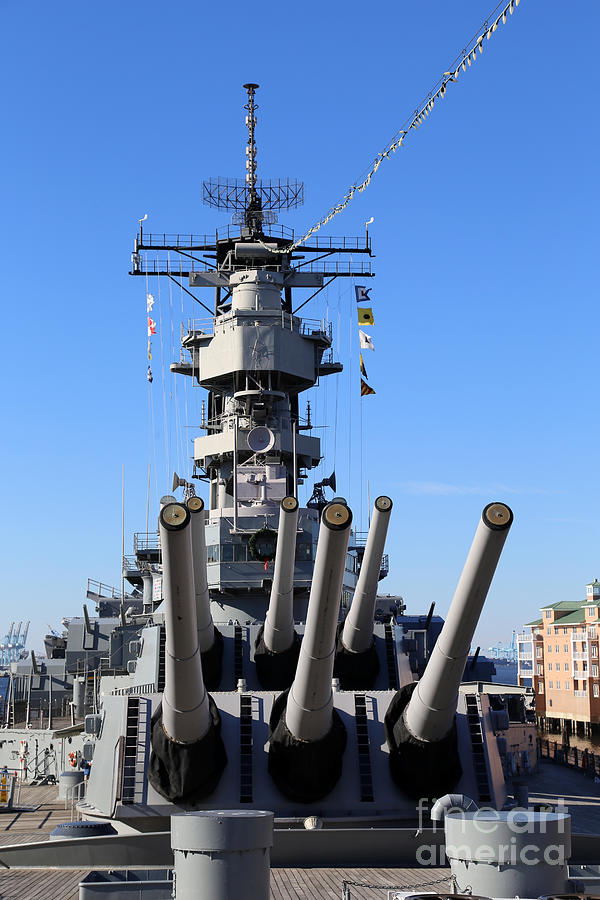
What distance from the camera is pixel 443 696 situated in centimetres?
952

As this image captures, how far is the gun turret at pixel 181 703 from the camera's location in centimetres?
858

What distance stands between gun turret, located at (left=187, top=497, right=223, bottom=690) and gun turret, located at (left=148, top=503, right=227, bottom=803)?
7.65 feet

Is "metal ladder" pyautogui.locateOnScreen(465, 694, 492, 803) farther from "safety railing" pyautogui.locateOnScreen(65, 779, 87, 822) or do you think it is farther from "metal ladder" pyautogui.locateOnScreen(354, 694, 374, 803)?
"safety railing" pyautogui.locateOnScreen(65, 779, 87, 822)

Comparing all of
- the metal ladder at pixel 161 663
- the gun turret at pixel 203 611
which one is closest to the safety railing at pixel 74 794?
the metal ladder at pixel 161 663

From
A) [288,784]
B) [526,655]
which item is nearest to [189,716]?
[288,784]

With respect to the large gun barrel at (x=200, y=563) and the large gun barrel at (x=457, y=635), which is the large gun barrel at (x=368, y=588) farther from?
the large gun barrel at (x=457, y=635)

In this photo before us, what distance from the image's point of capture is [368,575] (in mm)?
13594

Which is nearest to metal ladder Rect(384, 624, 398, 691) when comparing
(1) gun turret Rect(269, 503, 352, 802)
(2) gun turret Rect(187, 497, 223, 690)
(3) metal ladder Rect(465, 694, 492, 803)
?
(2) gun turret Rect(187, 497, 223, 690)

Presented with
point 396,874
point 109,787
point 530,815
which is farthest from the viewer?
point 109,787

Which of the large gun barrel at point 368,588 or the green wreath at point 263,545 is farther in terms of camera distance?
the green wreath at point 263,545

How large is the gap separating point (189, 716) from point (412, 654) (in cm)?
840

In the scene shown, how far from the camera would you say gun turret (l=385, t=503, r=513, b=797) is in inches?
333

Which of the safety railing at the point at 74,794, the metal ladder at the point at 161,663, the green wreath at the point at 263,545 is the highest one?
the green wreath at the point at 263,545

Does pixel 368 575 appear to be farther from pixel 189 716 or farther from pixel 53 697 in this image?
pixel 53 697
